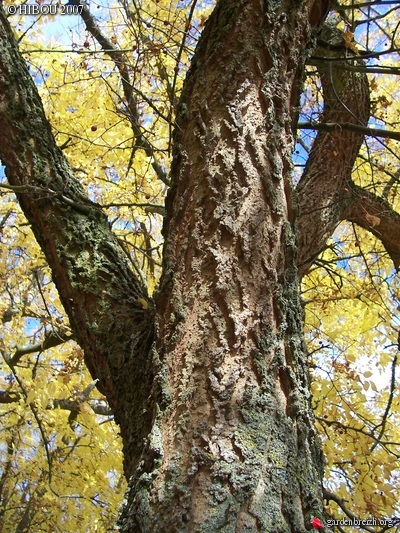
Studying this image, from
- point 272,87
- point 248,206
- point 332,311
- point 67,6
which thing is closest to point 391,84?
point 332,311

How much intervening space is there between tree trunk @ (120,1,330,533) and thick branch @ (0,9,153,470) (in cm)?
21

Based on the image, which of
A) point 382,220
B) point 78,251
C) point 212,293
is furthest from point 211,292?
point 382,220

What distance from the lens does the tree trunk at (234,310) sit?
1089 mm

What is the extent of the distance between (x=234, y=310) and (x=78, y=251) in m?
0.69

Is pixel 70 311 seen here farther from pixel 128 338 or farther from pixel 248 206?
pixel 248 206

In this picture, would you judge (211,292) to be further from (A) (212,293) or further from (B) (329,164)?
(B) (329,164)

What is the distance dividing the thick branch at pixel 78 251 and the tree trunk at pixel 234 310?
0.21 meters

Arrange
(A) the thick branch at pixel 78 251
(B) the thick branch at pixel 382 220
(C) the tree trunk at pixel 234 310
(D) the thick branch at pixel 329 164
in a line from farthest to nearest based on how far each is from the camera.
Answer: (B) the thick branch at pixel 382 220, (D) the thick branch at pixel 329 164, (A) the thick branch at pixel 78 251, (C) the tree trunk at pixel 234 310

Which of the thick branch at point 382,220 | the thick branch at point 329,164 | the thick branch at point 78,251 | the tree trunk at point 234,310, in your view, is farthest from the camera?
the thick branch at point 382,220

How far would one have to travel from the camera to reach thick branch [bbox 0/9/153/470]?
156cm

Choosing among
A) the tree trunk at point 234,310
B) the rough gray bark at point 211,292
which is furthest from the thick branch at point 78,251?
the tree trunk at point 234,310

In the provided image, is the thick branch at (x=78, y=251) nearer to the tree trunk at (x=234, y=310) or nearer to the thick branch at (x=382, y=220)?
the tree trunk at (x=234, y=310)

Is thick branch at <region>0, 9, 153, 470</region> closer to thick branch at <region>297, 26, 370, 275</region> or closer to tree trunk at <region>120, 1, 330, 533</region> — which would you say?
tree trunk at <region>120, 1, 330, 533</region>

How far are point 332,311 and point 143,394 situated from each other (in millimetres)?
3903
